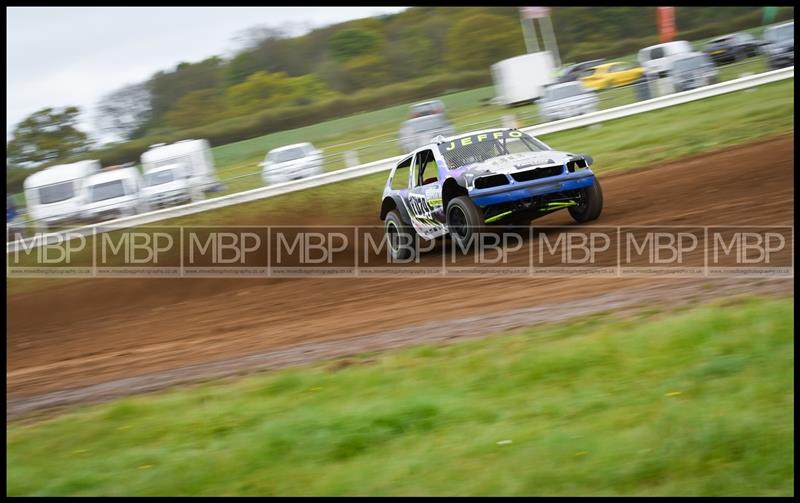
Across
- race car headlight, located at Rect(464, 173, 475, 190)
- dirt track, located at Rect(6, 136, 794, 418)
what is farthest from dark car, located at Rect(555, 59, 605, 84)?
race car headlight, located at Rect(464, 173, 475, 190)

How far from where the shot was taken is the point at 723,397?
193 inches

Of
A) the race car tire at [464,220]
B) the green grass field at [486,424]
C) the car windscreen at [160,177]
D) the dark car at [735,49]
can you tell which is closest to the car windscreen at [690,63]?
the dark car at [735,49]

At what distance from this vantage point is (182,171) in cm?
2159

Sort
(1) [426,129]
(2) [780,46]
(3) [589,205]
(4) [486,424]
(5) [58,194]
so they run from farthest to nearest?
(1) [426,129] < (2) [780,46] < (5) [58,194] < (3) [589,205] < (4) [486,424]

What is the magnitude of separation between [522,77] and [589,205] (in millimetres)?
17988

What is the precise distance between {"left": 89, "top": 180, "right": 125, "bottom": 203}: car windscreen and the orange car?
1477cm

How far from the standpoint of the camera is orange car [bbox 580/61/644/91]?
28.5 m

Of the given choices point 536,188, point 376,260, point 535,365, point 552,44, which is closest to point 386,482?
point 535,365

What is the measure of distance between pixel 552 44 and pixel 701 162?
70.5 ft

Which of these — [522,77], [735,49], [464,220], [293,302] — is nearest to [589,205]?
[464,220]

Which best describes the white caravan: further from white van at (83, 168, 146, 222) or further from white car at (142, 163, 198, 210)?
white van at (83, 168, 146, 222)
